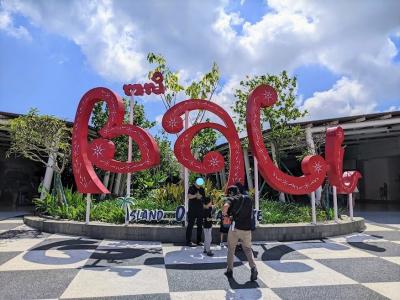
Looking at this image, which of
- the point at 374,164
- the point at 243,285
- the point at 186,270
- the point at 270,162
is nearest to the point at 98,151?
the point at 270,162

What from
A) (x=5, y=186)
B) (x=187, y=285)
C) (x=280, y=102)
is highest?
(x=280, y=102)

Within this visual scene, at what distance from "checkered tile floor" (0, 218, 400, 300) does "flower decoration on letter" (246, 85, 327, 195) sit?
148 cm

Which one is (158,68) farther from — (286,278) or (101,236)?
(286,278)

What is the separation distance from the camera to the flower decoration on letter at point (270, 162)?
9938 millimetres

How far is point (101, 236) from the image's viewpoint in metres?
9.89

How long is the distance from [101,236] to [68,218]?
7.36 ft

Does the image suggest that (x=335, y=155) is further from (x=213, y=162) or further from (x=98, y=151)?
(x=98, y=151)

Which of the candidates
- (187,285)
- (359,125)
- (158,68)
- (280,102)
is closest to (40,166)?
(158,68)

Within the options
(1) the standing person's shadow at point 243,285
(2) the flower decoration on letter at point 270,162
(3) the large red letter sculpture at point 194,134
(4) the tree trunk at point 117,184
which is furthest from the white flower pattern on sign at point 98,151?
(4) the tree trunk at point 117,184

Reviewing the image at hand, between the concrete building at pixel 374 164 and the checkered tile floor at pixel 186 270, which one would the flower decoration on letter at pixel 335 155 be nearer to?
the checkered tile floor at pixel 186 270

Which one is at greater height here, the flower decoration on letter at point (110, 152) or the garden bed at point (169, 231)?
the flower decoration on letter at point (110, 152)

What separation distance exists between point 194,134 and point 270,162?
6.87 ft

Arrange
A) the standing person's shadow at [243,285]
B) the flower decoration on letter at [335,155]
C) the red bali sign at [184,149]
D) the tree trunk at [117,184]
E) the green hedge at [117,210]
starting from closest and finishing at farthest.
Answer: the standing person's shadow at [243,285], the red bali sign at [184,149], the flower decoration on letter at [335,155], the green hedge at [117,210], the tree trunk at [117,184]

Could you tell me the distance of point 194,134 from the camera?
33.2ft
